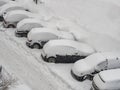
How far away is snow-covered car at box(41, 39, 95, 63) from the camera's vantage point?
2175 cm

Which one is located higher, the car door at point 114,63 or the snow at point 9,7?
the car door at point 114,63

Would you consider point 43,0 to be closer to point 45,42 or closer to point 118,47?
point 45,42

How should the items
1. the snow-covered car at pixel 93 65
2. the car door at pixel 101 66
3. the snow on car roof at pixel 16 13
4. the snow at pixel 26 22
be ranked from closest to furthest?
the snow-covered car at pixel 93 65 < the car door at pixel 101 66 < the snow at pixel 26 22 < the snow on car roof at pixel 16 13

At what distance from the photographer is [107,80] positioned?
18.4 meters

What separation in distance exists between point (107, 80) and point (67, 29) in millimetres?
9207

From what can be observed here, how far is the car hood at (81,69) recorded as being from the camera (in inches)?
782

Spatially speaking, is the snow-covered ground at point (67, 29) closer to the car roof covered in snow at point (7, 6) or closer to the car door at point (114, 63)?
the car roof covered in snow at point (7, 6)

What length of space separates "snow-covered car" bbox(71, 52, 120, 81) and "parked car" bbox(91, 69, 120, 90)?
1.04 metres

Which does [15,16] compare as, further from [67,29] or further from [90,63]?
[90,63]

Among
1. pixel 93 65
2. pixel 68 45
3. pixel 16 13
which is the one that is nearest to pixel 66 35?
pixel 68 45

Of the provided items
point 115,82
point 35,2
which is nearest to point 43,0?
point 35,2

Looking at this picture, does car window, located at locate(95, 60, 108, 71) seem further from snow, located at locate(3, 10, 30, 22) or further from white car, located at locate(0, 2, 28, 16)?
white car, located at locate(0, 2, 28, 16)

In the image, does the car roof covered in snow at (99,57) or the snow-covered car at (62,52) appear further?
the snow-covered car at (62,52)

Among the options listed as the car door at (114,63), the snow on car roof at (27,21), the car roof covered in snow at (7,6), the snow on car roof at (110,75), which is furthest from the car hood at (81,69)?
the car roof covered in snow at (7,6)
